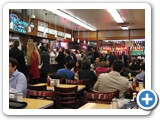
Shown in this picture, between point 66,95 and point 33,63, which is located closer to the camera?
point 66,95

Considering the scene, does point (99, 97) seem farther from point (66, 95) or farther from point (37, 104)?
point (66, 95)

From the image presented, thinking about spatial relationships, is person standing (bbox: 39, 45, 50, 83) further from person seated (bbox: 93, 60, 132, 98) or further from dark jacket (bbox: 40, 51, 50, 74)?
person seated (bbox: 93, 60, 132, 98)

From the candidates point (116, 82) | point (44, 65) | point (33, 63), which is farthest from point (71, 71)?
point (116, 82)

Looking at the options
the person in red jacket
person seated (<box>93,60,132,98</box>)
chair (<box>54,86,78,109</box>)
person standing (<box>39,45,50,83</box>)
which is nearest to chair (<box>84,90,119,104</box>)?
person seated (<box>93,60,132,98</box>)

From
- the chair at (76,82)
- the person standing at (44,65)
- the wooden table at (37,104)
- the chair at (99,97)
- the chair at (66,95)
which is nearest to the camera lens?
the wooden table at (37,104)

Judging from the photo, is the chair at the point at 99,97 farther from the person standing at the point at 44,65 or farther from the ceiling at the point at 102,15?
the person standing at the point at 44,65

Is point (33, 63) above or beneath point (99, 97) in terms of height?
above

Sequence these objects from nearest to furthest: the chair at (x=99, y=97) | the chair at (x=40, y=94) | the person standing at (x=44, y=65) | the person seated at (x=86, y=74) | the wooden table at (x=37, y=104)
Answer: the wooden table at (x=37, y=104), the chair at (x=99, y=97), the chair at (x=40, y=94), the person seated at (x=86, y=74), the person standing at (x=44, y=65)

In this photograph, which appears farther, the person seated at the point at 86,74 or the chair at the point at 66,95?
the person seated at the point at 86,74

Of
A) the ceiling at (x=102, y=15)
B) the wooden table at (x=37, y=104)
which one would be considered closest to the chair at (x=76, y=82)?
the ceiling at (x=102, y=15)

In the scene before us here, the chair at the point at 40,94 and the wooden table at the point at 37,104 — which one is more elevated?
the chair at the point at 40,94

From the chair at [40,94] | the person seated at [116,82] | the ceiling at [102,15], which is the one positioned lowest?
the chair at [40,94]
